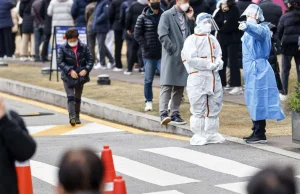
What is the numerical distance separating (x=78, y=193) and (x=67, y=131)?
9970 mm

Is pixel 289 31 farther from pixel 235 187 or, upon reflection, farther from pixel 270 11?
pixel 235 187

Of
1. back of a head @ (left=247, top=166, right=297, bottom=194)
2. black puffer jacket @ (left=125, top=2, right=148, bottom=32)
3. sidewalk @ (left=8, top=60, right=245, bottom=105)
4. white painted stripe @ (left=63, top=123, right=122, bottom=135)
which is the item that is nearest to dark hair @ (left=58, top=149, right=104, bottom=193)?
back of a head @ (left=247, top=166, right=297, bottom=194)

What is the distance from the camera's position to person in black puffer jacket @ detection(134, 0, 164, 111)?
15.1 m

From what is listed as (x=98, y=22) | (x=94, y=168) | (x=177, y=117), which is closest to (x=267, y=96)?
(x=177, y=117)

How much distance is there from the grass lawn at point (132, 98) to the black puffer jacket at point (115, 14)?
198cm

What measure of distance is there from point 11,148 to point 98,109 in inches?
402

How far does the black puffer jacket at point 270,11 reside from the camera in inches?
688

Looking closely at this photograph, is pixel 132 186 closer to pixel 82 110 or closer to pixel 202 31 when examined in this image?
pixel 202 31

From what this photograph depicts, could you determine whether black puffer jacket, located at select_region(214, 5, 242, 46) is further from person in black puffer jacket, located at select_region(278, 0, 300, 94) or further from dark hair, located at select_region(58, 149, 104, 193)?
dark hair, located at select_region(58, 149, 104, 193)

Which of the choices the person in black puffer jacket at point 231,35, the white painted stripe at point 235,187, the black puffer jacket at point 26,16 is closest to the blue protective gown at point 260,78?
the white painted stripe at point 235,187

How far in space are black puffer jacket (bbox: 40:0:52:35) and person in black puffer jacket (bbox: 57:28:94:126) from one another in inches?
389

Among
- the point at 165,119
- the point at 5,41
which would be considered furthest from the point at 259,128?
the point at 5,41

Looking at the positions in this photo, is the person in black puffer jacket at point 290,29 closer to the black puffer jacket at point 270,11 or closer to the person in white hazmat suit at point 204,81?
the black puffer jacket at point 270,11

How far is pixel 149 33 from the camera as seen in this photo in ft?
49.6
